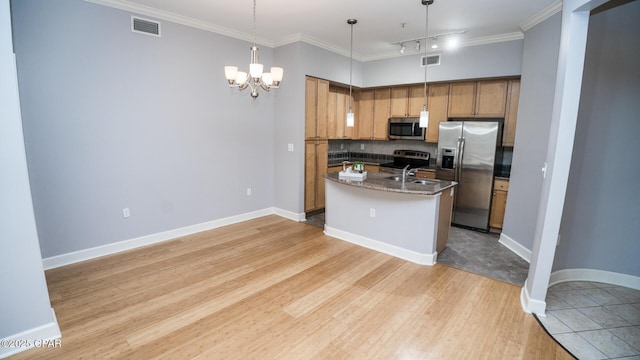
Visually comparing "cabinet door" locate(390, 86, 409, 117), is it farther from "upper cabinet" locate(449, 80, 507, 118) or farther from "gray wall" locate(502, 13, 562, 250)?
"gray wall" locate(502, 13, 562, 250)

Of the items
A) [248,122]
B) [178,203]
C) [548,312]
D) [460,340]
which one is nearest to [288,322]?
[460,340]

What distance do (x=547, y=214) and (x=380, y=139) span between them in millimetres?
3922

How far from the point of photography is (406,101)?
5738 mm

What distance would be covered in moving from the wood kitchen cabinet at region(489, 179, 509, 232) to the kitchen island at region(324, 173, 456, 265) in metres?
1.18

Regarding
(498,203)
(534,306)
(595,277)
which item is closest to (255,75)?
(534,306)

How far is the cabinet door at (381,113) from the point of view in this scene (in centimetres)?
602

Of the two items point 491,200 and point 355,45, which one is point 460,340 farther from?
point 355,45

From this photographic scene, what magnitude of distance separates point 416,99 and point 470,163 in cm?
163

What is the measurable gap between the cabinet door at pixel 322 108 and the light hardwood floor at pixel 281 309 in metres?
2.35

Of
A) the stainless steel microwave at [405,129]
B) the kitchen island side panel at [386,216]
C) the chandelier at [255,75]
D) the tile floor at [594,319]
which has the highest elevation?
the chandelier at [255,75]

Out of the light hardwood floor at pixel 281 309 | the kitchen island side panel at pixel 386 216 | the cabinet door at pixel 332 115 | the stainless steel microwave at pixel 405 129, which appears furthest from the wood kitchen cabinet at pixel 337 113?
the light hardwood floor at pixel 281 309

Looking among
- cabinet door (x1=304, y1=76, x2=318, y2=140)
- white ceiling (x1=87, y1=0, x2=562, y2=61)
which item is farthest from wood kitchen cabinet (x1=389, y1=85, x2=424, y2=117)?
cabinet door (x1=304, y1=76, x2=318, y2=140)

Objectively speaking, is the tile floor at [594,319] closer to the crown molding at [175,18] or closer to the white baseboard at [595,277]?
the white baseboard at [595,277]

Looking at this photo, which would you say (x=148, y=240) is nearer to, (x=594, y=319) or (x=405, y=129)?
(x=405, y=129)
